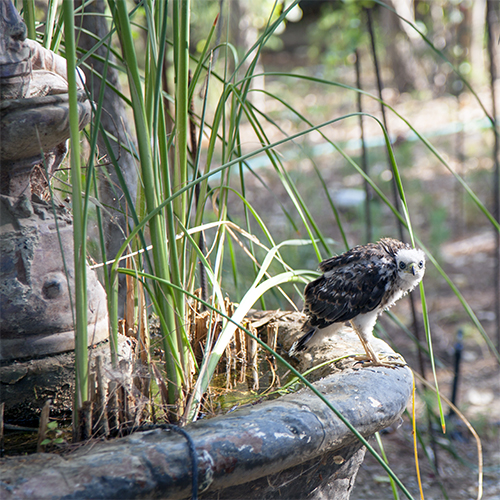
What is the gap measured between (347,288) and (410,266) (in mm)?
220

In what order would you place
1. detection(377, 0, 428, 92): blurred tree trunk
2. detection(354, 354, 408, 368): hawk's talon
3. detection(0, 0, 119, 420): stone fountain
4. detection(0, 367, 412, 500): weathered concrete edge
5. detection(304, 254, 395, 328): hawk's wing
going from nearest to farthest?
detection(0, 367, 412, 500): weathered concrete edge
detection(0, 0, 119, 420): stone fountain
detection(354, 354, 408, 368): hawk's talon
detection(304, 254, 395, 328): hawk's wing
detection(377, 0, 428, 92): blurred tree trunk

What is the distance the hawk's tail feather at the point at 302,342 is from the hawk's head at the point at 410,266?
368 mm

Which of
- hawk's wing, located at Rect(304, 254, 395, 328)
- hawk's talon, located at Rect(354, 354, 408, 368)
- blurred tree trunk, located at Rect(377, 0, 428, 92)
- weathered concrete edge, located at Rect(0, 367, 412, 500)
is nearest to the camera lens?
weathered concrete edge, located at Rect(0, 367, 412, 500)

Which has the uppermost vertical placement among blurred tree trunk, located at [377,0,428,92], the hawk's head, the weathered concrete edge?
blurred tree trunk, located at [377,0,428,92]

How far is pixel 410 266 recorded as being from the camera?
1.78 meters

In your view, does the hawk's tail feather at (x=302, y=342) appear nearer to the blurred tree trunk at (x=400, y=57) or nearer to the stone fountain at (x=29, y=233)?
the stone fountain at (x=29, y=233)

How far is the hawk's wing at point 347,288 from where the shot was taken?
5.79ft

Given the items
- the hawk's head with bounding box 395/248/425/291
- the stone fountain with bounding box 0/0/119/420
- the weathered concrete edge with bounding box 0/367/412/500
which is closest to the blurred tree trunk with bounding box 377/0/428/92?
the hawk's head with bounding box 395/248/425/291

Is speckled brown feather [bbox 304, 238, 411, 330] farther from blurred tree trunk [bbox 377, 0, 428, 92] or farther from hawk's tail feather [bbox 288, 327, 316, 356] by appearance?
blurred tree trunk [bbox 377, 0, 428, 92]

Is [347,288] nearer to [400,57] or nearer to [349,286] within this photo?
[349,286]

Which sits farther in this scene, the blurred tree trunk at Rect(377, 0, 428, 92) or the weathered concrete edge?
the blurred tree trunk at Rect(377, 0, 428, 92)

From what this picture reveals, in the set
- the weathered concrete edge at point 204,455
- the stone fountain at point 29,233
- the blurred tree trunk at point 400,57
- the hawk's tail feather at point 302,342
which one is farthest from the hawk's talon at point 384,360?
the blurred tree trunk at point 400,57

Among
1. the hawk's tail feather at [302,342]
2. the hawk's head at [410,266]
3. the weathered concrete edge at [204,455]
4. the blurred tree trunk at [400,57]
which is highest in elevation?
the blurred tree trunk at [400,57]

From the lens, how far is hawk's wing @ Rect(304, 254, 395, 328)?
5.79ft
